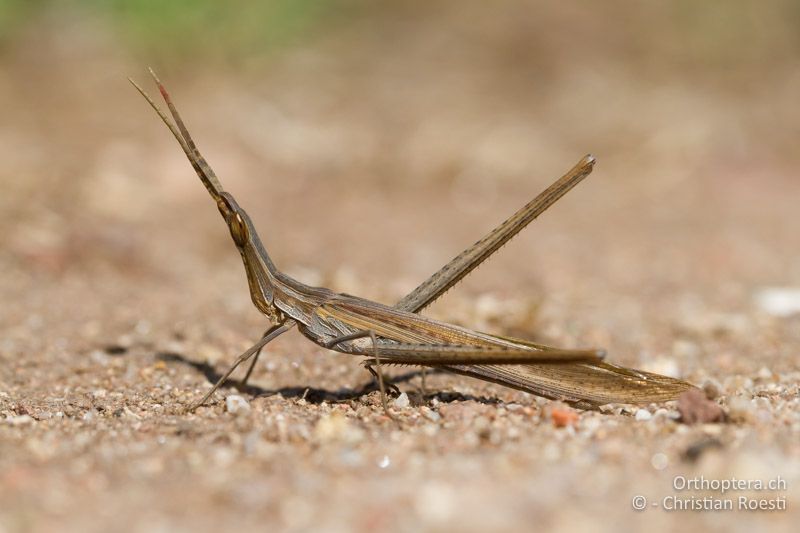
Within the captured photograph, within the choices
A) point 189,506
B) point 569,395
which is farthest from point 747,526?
point 189,506

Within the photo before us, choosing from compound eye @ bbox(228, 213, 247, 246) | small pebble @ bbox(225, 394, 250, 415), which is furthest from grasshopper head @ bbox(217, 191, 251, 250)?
small pebble @ bbox(225, 394, 250, 415)

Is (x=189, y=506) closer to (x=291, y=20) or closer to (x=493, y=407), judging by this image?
(x=493, y=407)


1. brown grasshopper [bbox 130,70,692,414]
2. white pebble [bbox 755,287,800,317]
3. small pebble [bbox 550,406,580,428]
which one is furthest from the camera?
Answer: white pebble [bbox 755,287,800,317]

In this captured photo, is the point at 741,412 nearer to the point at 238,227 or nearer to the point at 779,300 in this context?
the point at 238,227

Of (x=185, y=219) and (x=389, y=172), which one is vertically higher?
(x=389, y=172)

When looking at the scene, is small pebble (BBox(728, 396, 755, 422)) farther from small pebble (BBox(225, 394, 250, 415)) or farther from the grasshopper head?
the grasshopper head

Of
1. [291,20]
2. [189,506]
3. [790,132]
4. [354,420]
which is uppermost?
[291,20]

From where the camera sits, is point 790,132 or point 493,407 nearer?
point 493,407
